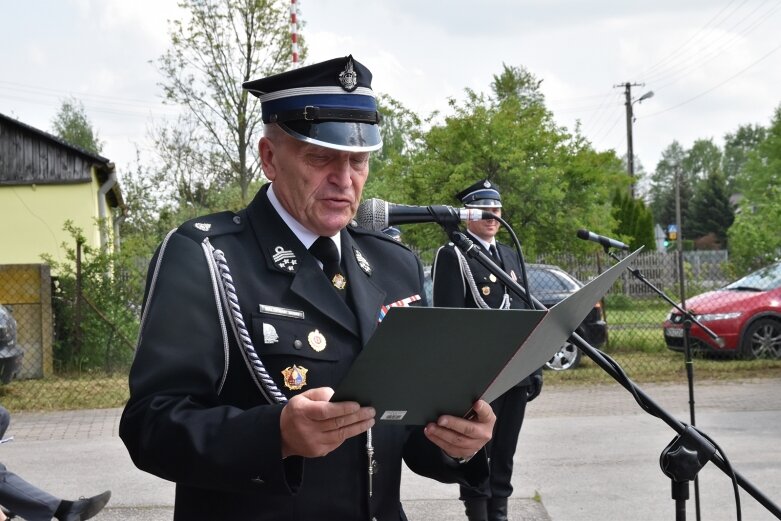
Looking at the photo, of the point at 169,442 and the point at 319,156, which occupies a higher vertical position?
the point at 319,156

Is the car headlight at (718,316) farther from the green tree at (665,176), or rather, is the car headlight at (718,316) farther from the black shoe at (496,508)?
the green tree at (665,176)

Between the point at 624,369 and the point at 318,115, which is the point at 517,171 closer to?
the point at 624,369

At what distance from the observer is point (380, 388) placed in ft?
6.41

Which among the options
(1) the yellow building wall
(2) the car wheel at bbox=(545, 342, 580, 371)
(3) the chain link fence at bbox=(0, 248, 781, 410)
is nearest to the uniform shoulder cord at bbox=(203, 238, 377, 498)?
(3) the chain link fence at bbox=(0, 248, 781, 410)

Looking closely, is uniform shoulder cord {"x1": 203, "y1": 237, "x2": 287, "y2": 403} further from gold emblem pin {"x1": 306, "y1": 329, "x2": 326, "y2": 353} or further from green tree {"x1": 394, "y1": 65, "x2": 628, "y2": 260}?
green tree {"x1": 394, "y1": 65, "x2": 628, "y2": 260}

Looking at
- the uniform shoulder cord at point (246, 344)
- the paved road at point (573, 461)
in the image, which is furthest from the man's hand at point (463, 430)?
the paved road at point (573, 461)

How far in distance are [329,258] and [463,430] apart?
1.89ft

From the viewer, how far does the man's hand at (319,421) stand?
1951 millimetres

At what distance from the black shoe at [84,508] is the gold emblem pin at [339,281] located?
4.42m

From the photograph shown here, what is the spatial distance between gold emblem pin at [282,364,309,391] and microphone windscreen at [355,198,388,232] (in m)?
0.67

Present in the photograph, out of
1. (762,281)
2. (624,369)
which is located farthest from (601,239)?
(762,281)

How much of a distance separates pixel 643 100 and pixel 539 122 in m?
34.8

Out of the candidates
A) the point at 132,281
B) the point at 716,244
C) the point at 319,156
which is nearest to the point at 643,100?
the point at 716,244

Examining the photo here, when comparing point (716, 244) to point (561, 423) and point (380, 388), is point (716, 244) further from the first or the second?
point (380, 388)
